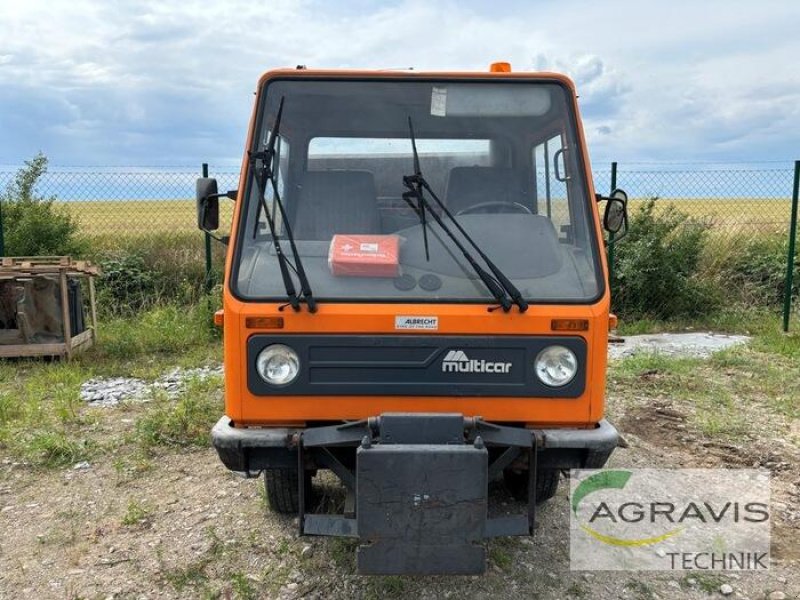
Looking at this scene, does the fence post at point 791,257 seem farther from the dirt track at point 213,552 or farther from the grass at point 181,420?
the grass at point 181,420

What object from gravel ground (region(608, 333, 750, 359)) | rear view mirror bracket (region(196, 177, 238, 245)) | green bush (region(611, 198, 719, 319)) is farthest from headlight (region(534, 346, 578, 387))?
green bush (region(611, 198, 719, 319))

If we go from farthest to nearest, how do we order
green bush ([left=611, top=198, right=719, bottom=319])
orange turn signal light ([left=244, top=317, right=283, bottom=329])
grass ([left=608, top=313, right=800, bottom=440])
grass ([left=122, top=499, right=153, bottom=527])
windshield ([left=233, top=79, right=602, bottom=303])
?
green bush ([left=611, top=198, right=719, bottom=319]), grass ([left=608, top=313, right=800, bottom=440]), grass ([left=122, top=499, right=153, bottom=527]), windshield ([left=233, top=79, right=602, bottom=303]), orange turn signal light ([left=244, top=317, right=283, bottom=329])

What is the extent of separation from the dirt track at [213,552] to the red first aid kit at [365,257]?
1.41 meters

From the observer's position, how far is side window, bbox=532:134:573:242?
3.32m

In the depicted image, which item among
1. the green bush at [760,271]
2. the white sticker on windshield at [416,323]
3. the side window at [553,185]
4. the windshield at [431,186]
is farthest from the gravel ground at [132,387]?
the green bush at [760,271]

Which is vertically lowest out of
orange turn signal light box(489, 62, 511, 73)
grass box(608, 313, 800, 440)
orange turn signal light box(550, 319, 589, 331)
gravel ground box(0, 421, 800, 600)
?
gravel ground box(0, 421, 800, 600)

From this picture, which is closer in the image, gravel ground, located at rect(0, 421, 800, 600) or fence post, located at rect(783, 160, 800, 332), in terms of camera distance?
gravel ground, located at rect(0, 421, 800, 600)

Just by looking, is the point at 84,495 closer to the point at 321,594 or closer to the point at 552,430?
the point at 321,594

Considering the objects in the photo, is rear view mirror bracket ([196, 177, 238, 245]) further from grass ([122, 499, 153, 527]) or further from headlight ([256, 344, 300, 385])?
grass ([122, 499, 153, 527])

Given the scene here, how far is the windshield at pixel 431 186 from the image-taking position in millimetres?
3064

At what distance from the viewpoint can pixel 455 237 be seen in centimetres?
312

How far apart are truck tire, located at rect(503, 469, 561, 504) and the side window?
1218mm

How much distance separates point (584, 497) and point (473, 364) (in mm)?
1546

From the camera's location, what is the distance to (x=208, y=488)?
161 inches
